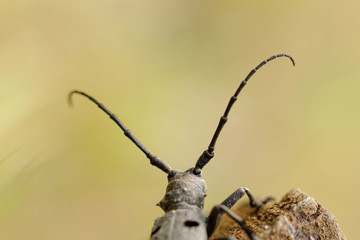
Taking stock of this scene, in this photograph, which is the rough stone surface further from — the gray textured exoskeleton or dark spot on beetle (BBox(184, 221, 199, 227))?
dark spot on beetle (BBox(184, 221, 199, 227))

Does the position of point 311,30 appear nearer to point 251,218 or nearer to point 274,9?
point 274,9

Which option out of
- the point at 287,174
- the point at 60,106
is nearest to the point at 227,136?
the point at 287,174

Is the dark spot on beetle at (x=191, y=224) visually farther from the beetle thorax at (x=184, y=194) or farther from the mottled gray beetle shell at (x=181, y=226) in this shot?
the beetle thorax at (x=184, y=194)

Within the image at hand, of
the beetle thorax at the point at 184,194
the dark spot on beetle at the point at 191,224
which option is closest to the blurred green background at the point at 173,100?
the beetle thorax at the point at 184,194

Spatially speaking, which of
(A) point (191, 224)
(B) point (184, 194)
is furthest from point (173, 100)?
(A) point (191, 224)

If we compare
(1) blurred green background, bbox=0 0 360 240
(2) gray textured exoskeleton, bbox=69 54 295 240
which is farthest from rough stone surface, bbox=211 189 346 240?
(1) blurred green background, bbox=0 0 360 240

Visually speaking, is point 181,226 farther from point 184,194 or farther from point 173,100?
point 173,100
